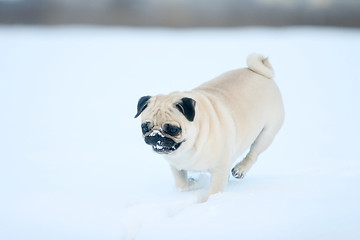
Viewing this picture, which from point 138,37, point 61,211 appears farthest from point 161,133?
point 138,37

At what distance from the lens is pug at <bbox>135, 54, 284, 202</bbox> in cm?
308

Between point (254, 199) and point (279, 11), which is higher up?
point (279, 11)

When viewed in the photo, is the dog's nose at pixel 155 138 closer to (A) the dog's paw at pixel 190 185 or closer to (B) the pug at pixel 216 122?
(B) the pug at pixel 216 122

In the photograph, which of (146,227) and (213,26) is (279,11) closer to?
(213,26)

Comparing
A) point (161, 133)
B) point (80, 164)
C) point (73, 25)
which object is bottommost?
point (80, 164)

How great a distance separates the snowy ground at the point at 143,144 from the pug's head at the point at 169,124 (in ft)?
1.26

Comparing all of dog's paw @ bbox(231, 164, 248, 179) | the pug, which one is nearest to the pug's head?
the pug

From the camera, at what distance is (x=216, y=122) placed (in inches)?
131

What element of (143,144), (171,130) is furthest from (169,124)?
(143,144)

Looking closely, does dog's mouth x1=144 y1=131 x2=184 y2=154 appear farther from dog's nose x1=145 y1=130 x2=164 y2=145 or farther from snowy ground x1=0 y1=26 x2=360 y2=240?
snowy ground x1=0 y1=26 x2=360 y2=240

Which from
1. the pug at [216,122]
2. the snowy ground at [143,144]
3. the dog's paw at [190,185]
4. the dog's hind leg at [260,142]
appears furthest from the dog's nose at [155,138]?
the dog's hind leg at [260,142]

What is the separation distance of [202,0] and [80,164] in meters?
9.19

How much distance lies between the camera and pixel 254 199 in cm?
296

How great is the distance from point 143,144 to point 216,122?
6.63 feet
